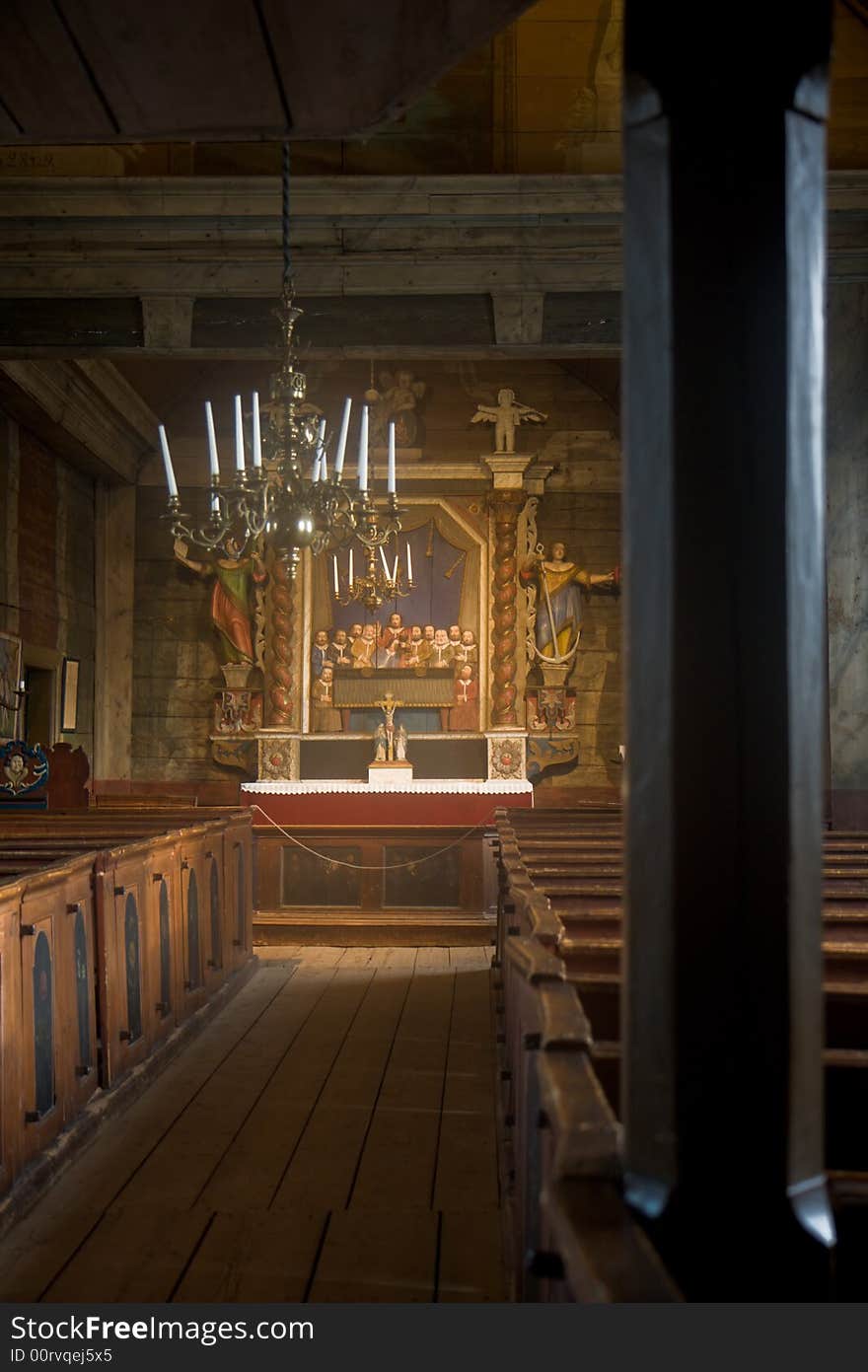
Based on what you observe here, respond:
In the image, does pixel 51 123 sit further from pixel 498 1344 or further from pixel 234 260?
pixel 234 260

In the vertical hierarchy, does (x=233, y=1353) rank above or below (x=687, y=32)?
below

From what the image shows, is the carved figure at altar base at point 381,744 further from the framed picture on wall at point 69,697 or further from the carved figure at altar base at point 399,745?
the framed picture on wall at point 69,697

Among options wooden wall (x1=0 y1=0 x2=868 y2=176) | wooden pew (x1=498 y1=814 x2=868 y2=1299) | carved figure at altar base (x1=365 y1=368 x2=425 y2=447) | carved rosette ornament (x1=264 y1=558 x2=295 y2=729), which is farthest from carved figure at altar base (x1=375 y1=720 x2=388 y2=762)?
wooden pew (x1=498 y1=814 x2=868 y2=1299)

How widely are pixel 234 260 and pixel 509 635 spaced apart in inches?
142

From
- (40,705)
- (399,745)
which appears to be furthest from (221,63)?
(40,705)

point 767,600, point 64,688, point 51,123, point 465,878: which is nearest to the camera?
point 767,600

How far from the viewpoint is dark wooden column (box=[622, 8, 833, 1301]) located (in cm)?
90

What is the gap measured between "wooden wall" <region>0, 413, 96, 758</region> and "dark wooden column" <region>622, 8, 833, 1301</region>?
22.1 feet

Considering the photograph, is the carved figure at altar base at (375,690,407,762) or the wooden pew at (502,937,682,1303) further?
the carved figure at altar base at (375,690,407,762)

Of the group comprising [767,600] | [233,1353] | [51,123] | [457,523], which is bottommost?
[233,1353]

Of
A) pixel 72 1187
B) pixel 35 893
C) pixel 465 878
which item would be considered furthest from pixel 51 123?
pixel 465 878

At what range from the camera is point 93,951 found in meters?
3.52

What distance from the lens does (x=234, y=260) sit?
236 inches

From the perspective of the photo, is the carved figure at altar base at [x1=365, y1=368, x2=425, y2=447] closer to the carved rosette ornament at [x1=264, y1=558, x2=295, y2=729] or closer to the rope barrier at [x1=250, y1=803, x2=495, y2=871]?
the carved rosette ornament at [x1=264, y1=558, x2=295, y2=729]
